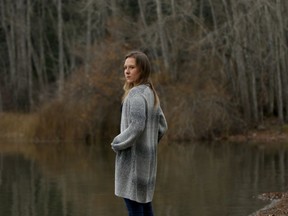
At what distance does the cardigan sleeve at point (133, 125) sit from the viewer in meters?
6.84

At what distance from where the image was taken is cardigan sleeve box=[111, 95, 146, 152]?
6.84m

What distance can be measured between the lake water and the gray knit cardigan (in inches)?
224

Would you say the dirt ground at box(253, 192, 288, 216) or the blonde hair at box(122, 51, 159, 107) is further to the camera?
the dirt ground at box(253, 192, 288, 216)

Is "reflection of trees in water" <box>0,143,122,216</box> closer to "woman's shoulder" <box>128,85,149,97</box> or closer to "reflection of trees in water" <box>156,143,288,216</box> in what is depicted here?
"reflection of trees in water" <box>156,143,288,216</box>

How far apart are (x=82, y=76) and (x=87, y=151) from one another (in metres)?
7.79

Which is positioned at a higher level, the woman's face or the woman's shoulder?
the woman's face

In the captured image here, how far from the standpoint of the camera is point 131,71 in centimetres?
704

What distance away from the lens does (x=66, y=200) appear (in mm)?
14820

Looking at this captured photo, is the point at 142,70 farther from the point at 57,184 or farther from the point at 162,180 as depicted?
the point at 162,180

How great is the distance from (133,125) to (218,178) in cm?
1133

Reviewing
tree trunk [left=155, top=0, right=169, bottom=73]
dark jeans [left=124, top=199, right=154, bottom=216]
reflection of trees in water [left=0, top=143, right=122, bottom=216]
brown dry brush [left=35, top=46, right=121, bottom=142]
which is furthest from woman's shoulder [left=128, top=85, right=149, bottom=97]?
tree trunk [left=155, top=0, right=169, bottom=73]

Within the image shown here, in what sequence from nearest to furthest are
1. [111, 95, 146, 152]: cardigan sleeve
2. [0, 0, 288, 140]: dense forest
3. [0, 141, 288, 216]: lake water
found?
[111, 95, 146, 152]: cardigan sleeve < [0, 141, 288, 216]: lake water < [0, 0, 288, 140]: dense forest

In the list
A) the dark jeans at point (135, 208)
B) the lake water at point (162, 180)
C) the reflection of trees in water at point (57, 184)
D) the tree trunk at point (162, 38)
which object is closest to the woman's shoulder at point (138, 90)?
the dark jeans at point (135, 208)

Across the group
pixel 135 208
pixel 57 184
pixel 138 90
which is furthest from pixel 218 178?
pixel 138 90
